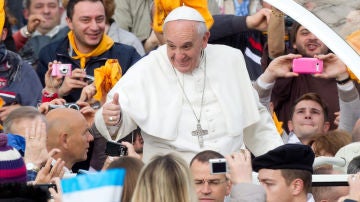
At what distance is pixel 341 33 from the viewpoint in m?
9.54

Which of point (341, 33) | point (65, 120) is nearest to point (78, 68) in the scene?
point (65, 120)

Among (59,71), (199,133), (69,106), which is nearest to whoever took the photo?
(199,133)

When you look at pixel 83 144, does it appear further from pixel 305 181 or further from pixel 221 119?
pixel 305 181

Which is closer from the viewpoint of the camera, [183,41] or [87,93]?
A: [183,41]

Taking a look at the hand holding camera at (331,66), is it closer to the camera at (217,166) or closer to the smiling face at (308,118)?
the smiling face at (308,118)

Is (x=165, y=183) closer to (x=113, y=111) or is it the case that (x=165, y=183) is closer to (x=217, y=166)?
(x=217, y=166)

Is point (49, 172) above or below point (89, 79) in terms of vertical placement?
below

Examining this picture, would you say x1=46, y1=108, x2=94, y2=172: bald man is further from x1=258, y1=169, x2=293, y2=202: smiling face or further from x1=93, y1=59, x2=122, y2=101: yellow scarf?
x1=258, y1=169, x2=293, y2=202: smiling face

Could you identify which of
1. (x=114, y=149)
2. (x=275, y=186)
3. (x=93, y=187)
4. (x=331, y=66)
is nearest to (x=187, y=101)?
(x=114, y=149)

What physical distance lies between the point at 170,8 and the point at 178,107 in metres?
1.36

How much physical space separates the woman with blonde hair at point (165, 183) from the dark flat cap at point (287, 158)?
4.12 feet

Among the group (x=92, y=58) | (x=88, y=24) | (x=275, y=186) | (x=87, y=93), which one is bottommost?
(x=275, y=186)

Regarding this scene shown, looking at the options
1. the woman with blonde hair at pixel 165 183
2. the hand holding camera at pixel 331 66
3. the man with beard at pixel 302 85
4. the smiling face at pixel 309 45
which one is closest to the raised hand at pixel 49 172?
the woman with blonde hair at pixel 165 183

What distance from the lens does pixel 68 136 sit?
10.3m
